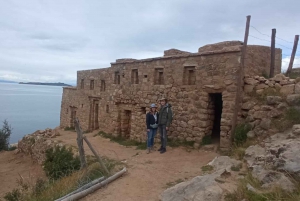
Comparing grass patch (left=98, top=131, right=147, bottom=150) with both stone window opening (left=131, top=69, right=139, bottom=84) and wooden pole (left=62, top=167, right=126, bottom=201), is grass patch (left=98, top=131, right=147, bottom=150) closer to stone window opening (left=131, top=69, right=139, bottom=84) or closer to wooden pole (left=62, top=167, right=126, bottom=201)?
stone window opening (left=131, top=69, right=139, bottom=84)

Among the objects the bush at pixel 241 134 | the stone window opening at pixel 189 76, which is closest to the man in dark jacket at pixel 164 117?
the stone window opening at pixel 189 76

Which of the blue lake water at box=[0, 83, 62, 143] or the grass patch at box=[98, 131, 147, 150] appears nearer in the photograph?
the grass patch at box=[98, 131, 147, 150]

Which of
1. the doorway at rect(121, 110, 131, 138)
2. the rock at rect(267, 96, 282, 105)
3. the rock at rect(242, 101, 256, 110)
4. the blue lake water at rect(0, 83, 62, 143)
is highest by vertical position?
the rock at rect(267, 96, 282, 105)

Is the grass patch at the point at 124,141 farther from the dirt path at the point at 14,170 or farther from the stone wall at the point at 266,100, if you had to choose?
the stone wall at the point at 266,100

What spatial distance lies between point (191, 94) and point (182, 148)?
2064 millimetres

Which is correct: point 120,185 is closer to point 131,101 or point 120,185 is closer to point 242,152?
point 242,152

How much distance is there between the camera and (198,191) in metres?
4.86

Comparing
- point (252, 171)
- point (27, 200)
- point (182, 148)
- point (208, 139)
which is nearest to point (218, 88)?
point (208, 139)

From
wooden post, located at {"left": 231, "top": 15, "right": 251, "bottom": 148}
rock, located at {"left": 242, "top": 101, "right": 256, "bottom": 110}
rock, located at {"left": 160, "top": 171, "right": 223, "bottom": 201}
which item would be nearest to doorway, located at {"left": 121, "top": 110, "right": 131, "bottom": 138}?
wooden post, located at {"left": 231, "top": 15, "right": 251, "bottom": 148}

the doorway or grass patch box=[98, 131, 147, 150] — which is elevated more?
the doorway

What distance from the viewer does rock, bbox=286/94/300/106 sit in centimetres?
757

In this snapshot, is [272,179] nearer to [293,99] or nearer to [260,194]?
[260,194]

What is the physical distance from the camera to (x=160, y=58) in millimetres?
10977

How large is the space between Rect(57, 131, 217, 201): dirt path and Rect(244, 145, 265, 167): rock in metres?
1.31
